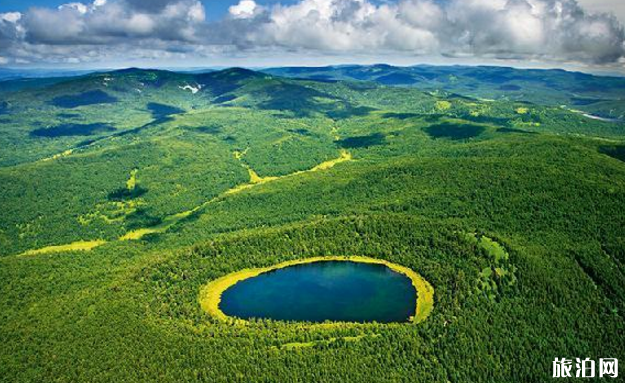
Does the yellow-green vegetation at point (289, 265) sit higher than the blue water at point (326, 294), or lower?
higher

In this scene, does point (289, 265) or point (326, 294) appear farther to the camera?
point (289, 265)

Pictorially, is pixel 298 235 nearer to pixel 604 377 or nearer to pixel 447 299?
pixel 447 299

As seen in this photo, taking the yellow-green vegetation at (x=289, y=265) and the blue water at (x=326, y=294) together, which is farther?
the blue water at (x=326, y=294)

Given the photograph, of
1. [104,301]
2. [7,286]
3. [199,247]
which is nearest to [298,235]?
[199,247]

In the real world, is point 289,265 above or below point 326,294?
above
